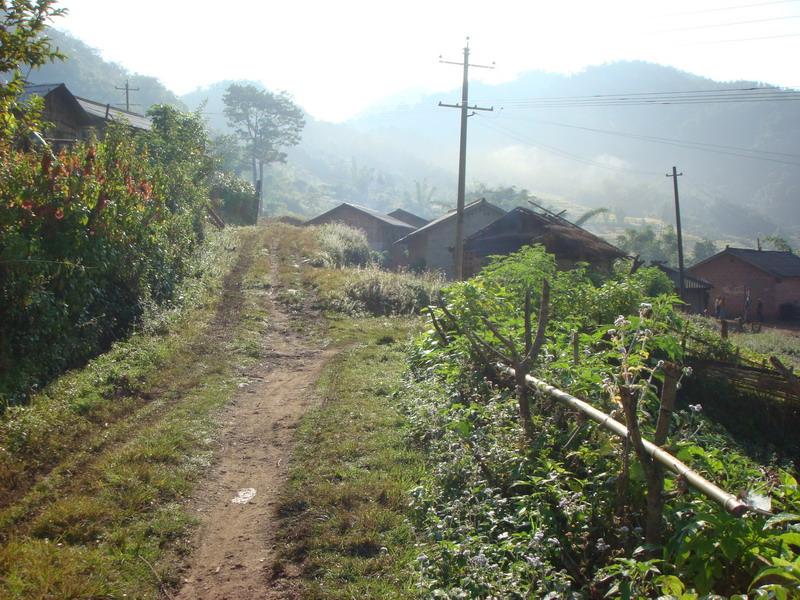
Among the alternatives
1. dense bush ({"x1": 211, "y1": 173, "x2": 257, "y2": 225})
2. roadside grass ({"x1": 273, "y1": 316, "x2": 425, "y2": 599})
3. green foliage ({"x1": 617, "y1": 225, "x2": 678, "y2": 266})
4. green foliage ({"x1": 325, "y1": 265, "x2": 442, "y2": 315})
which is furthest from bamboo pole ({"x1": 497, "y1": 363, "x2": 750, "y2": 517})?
green foliage ({"x1": 617, "y1": 225, "x2": 678, "y2": 266})

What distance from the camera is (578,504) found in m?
4.27

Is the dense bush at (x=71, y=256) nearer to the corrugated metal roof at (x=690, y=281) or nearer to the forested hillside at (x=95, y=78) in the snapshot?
the corrugated metal roof at (x=690, y=281)

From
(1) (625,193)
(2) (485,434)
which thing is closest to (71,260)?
(2) (485,434)

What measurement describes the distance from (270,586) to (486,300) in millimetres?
5205

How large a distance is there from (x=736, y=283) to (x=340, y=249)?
115ft

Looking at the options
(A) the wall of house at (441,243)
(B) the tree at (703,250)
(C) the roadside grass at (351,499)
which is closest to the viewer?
(C) the roadside grass at (351,499)

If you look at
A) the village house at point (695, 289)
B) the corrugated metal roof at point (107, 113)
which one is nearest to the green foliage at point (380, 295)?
the corrugated metal roof at point (107, 113)

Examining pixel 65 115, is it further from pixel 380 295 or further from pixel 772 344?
pixel 772 344

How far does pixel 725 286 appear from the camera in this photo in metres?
49.0

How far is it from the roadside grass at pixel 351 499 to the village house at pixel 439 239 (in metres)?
31.9

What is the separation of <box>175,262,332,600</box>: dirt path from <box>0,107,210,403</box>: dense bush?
2393mm

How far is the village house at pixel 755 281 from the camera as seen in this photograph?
4588cm

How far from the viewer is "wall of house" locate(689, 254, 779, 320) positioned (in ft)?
151

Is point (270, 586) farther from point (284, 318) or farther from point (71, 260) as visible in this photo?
point (284, 318)
